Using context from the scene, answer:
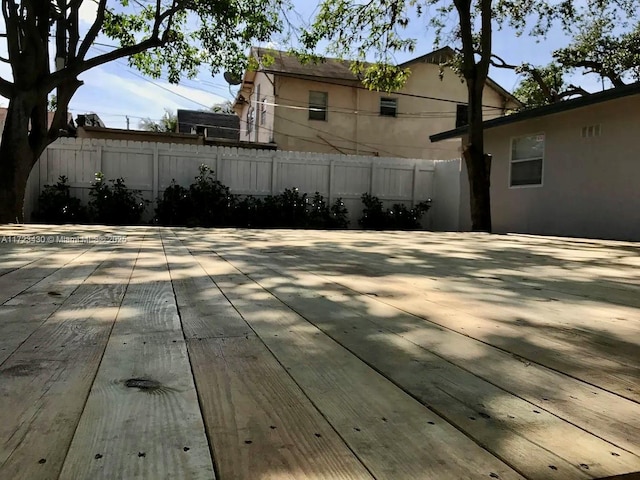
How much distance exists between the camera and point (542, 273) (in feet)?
11.5

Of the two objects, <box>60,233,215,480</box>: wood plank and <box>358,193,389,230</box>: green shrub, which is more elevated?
<box>358,193,389,230</box>: green shrub

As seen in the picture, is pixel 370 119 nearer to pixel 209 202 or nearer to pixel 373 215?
pixel 373 215

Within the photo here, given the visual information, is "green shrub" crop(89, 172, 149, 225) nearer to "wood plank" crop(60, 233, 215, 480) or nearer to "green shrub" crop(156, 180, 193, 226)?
"green shrub" crop(156, 180, 193, 226)

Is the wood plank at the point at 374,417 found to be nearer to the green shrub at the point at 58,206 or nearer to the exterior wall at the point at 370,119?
the green shrub at the point at 58,206

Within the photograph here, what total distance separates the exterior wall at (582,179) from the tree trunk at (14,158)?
31.2 feet

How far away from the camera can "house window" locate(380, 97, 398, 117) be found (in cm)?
1802

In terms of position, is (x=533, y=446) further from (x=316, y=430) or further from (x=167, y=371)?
(x=167, y=371)

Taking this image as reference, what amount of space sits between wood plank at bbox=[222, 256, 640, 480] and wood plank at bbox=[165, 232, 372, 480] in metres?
0.29

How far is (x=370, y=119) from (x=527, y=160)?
7845 millimetres

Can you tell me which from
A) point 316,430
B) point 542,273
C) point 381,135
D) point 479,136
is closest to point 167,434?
point 316,430

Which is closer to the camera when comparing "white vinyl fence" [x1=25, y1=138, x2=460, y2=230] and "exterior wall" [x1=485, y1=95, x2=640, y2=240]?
"exterior wall" [x1=485, y1=95, x2=640, y2=240]

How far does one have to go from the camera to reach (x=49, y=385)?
1.24 metres

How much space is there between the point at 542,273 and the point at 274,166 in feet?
28.1

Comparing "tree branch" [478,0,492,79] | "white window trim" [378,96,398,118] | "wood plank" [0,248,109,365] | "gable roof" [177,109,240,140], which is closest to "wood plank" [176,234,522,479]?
"wood plank" [0,248,109,365]
